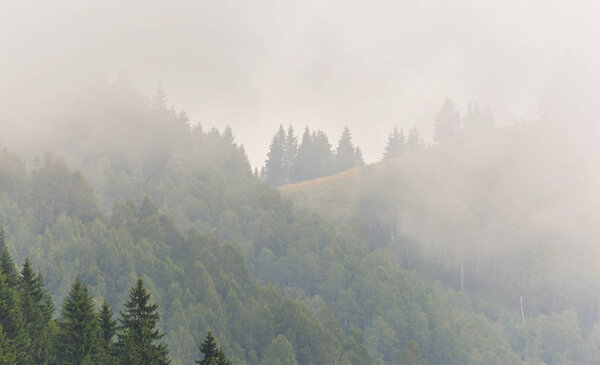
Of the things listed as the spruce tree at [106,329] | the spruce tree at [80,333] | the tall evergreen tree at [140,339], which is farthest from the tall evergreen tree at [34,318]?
the tall evergreen tree at [140,339]

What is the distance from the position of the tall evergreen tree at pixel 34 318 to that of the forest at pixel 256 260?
0.13m

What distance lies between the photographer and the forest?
369 ft

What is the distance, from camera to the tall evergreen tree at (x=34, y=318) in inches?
1962

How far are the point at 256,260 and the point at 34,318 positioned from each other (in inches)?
3992

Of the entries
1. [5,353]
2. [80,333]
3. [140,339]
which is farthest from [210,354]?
[5,353]

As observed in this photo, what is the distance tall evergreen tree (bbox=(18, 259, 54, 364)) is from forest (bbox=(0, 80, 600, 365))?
0.44 feet

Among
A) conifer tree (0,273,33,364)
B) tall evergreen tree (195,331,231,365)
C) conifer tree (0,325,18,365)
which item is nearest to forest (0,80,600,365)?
conifer tree (0,273,33,364)

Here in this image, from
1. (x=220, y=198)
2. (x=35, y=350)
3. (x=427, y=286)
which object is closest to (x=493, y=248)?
(x=427, y=286)

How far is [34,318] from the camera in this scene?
51656mm

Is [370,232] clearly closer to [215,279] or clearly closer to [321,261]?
[321,261]

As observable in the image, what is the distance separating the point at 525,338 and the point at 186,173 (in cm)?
8302

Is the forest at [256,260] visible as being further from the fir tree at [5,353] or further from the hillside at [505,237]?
the fir tree at [5,353]

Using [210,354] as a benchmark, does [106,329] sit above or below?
above

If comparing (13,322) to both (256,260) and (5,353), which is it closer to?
(5,353)
